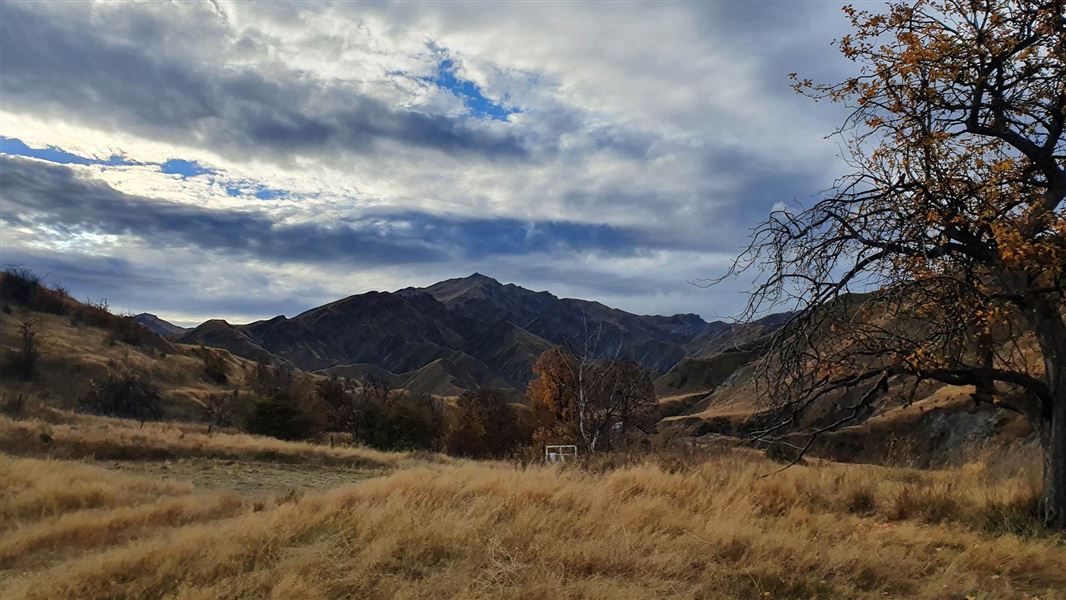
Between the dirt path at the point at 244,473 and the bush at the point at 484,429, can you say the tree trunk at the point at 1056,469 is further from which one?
the bush at the point at 484,429

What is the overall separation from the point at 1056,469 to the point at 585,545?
5.74 meters

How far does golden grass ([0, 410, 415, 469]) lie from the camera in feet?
79.4

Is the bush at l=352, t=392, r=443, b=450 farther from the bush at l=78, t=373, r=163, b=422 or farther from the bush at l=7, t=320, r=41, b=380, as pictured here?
the bush at l=7, t=320, r=41, b=380

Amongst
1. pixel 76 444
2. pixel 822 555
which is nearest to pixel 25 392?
pixel 76 444

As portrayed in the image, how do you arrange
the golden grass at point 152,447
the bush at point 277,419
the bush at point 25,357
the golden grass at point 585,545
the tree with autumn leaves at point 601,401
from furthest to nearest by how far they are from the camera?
the bush at point 25,357 < the bush at point 277,419 < the tree with autumn leaves at point 601,401 < the golden grass at point 152,447 < the golden grass at point 585,545

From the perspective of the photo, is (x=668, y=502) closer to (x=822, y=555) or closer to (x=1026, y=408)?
(x=822, y=555)

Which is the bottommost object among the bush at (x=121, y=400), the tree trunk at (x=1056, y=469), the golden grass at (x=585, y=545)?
the bush at (x=121, y=400)

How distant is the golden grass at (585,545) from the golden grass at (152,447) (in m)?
16.9

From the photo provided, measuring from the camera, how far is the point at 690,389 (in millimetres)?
127312

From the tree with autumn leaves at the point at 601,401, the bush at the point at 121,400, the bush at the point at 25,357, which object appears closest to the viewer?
the tree with autumn leaves at the point at 601,401

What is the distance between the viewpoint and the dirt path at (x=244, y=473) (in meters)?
19.1

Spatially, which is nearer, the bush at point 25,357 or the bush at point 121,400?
the bush at point 121,400

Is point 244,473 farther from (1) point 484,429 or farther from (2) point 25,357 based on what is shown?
(2) point 25,357

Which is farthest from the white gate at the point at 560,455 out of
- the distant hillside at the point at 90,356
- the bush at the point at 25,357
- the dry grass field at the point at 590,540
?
the bush at the point at 25,357
